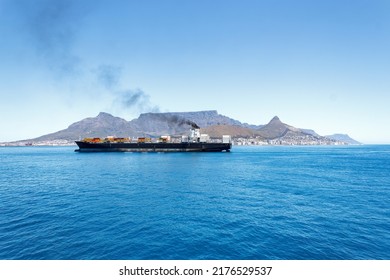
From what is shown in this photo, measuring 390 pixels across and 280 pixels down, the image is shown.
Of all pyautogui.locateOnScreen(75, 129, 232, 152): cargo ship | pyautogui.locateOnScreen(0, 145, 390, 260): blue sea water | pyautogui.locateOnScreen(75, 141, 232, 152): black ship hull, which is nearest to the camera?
pyautogui.locateOnScreen(0, 145, 390, 260): blue sea water

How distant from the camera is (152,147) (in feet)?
436

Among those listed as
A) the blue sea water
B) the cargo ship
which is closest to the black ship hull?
the cargo ship

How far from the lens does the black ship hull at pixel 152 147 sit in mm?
130500

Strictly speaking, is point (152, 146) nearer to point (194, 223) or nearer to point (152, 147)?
point (152, 147)

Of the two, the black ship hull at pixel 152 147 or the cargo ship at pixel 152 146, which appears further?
the cargo ship at pixel 152 146

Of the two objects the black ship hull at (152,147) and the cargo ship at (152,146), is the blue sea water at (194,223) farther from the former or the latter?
the cargo ship at (152,146)

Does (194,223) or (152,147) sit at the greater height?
(152,147)

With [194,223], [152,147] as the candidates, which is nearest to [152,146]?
[152,147]

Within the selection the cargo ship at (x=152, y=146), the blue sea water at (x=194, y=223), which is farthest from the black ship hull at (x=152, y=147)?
the blue sea water at (x=194, y=223)

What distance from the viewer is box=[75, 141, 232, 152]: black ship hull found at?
13050 centimetres

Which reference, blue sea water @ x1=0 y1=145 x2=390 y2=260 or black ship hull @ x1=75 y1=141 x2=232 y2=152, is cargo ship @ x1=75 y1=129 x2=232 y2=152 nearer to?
black ship hull @ x1=75 y1=141 x2=232 y2=152

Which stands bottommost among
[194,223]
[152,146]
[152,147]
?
[194,223]

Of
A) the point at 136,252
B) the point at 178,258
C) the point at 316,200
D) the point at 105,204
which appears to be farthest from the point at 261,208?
the point at 105,204

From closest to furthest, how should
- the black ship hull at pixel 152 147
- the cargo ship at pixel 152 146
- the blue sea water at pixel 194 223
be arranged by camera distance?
the blue sea water at pixel 194 223, the black ship hull at pixel 152 147, the cargo ship at pixel 152 146
